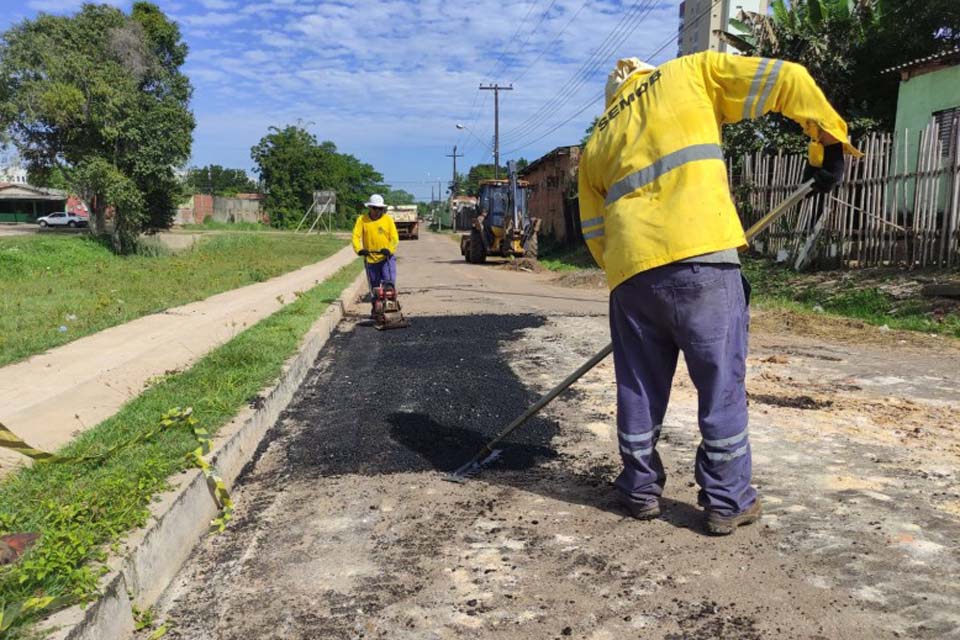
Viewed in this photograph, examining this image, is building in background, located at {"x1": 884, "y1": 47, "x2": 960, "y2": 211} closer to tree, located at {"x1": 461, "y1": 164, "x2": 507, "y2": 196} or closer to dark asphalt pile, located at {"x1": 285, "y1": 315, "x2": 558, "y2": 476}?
dark asphalt pile, located at {"x1": 285, "y1": 315, "x2": 558, "y2": 476}

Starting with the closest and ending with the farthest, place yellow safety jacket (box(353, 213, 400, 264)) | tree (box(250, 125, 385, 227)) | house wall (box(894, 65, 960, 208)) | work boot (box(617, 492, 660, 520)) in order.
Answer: work boot (box(617, 492, 660, 520))
yellow safety jacket (box(353, 213, 400, 264))
house wall (box(894, 65, 960, 208))
tree (box(250, 125, 385, 227))

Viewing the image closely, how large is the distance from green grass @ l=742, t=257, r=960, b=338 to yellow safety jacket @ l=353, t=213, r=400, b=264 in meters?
5.87

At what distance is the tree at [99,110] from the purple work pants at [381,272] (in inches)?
679

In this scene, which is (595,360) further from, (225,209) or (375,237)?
(225,209)

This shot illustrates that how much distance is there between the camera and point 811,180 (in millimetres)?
3246

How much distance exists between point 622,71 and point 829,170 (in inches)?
41.9

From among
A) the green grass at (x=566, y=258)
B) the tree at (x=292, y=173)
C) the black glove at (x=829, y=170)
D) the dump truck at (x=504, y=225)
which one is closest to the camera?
the black glove at (x=829, y=170)

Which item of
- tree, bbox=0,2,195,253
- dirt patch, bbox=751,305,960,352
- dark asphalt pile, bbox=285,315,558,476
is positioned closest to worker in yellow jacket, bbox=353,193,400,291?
dark asphalt pile, bbox=285,315,558,476

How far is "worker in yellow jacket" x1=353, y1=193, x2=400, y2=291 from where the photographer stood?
9.91 metres

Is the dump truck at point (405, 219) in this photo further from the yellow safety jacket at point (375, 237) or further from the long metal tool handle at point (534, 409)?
the long metal tool handle at point (534, 409)

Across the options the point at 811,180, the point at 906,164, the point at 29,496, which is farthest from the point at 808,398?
the point at 906,164

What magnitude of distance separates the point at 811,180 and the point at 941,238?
8.61 metres

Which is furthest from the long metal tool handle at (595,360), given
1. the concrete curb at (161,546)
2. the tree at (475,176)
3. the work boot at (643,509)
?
the tree at (475,176)

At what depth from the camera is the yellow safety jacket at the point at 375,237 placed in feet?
32.5
